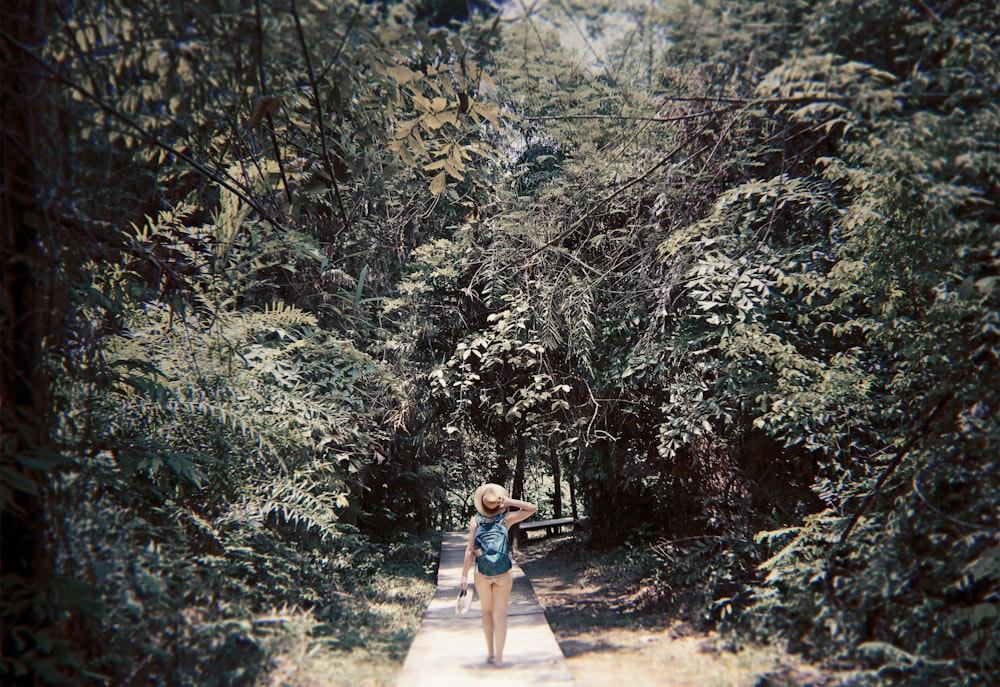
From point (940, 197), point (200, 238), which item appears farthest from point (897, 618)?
point (200, 238)

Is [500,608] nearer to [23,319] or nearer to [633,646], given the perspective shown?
[633,646]

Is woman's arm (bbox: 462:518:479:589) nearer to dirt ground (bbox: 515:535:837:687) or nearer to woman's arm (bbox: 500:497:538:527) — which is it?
woman's arm (bbox: 500:497:538:527)

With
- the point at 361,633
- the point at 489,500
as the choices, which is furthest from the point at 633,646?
the point at 361,633

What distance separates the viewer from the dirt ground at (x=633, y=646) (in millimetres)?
5012

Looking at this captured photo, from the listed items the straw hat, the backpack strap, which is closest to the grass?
the backpack strap

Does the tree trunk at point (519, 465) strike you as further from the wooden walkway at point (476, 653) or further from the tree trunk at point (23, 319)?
the tree trunk at point (23, 319)

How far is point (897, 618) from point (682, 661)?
2072 mm

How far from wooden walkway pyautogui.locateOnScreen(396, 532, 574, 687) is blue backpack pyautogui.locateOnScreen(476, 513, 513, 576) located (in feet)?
2.57

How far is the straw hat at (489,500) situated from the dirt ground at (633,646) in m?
1.44

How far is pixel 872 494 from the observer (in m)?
5.16

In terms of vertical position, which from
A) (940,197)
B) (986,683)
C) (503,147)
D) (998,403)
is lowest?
(986,683)

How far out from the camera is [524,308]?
9.70 m

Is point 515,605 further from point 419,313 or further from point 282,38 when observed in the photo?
point 282,38

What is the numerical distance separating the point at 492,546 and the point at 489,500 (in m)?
0.38
